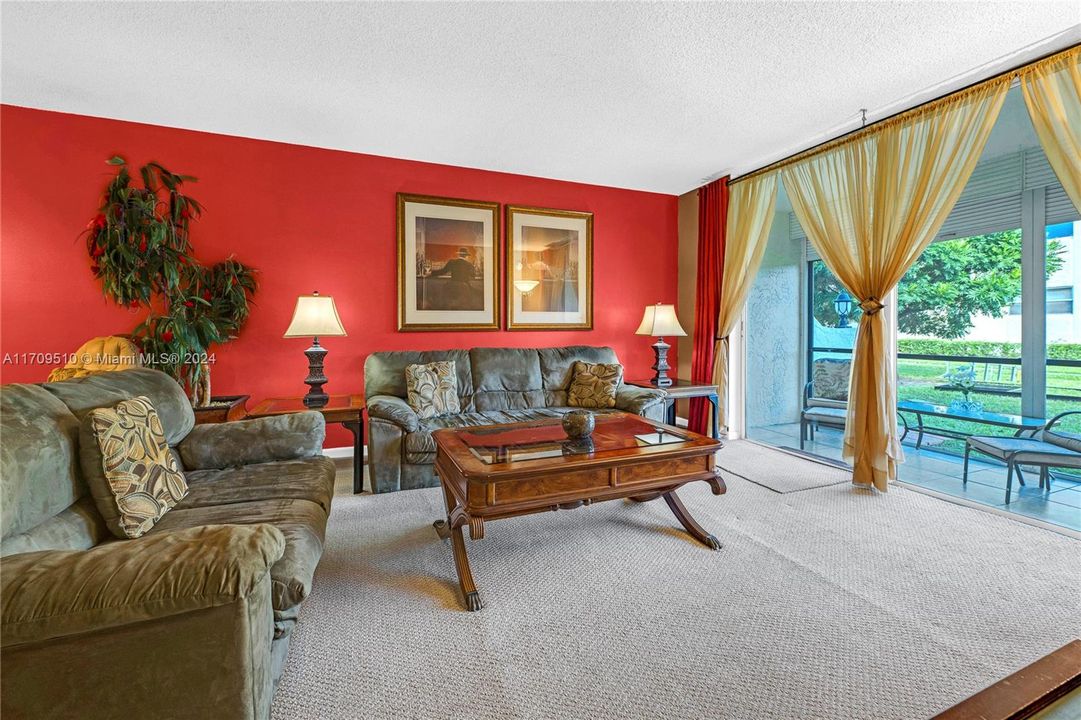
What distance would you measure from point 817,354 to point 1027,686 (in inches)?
136

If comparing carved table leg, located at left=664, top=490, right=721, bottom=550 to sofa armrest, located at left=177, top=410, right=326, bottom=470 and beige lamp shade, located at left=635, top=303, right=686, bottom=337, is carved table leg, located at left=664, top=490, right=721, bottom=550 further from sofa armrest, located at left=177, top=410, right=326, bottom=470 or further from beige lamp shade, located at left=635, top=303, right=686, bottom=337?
beige lamp shade, located at left=635, top=303, right=686, bottom=337

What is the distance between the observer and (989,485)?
9.75 ft

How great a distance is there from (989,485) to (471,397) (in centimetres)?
348

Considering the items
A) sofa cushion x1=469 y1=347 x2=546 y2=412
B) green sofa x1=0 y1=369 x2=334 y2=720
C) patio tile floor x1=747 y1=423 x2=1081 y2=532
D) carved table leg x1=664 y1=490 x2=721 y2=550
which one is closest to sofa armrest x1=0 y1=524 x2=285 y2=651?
green sofa x1=0 y1=369 x2=334 y2=720

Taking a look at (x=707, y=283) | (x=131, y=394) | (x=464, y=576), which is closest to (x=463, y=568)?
(x=464, y=576)

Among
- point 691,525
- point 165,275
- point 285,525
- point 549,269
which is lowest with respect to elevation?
point 691,525

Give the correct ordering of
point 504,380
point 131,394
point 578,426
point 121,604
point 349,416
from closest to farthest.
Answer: point 121,604 < point 131,394 < point 578,426 < point 349,416 < point 504,380

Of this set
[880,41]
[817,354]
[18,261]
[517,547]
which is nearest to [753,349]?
[817,354]

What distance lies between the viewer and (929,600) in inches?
73.6

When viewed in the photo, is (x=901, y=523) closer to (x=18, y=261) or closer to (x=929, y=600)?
(x=929, y=600)

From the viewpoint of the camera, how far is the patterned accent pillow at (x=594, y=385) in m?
3.86

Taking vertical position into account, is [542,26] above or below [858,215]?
above

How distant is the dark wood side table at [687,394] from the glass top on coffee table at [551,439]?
1.33 metres

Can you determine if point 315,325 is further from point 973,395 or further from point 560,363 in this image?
point 973,395
